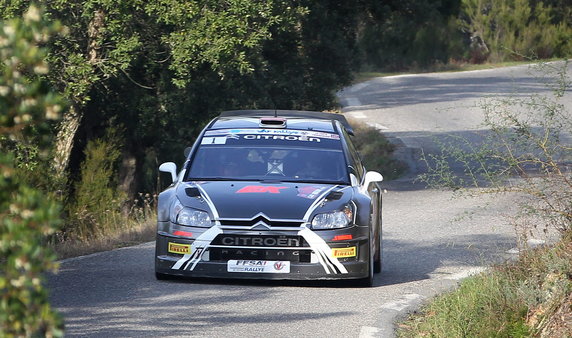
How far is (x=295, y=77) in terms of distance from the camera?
2119 cm

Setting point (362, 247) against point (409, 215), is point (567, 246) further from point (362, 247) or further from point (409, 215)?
point (409, 215)

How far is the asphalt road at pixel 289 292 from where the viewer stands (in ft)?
25.8

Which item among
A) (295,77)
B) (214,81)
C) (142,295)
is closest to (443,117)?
(295,77)

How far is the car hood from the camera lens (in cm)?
942

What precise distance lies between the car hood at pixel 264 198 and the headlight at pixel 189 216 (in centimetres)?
6

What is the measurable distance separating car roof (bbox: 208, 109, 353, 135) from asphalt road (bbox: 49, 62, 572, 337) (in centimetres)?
161

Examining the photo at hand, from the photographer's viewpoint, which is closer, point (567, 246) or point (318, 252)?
point (567, 246)

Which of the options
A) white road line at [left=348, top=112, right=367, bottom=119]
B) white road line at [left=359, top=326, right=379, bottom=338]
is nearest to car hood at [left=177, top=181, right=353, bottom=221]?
white road line at [left=359, top=326, right=379, bottom=338]

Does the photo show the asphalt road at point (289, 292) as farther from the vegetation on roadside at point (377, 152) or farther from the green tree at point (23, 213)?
the vegetation on roadside at point (377, 152)

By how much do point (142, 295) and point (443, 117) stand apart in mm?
22092

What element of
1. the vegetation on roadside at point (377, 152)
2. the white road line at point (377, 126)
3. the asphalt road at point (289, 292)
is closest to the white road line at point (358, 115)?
the white road line at point (377, 126)

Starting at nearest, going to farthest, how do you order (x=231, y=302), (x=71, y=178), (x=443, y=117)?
(x=231, y=302) → (x=71, y=178) → (x=443, y=117)

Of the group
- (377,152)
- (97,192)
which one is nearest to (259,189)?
(97,192)

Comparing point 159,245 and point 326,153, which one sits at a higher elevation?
point 326,153
